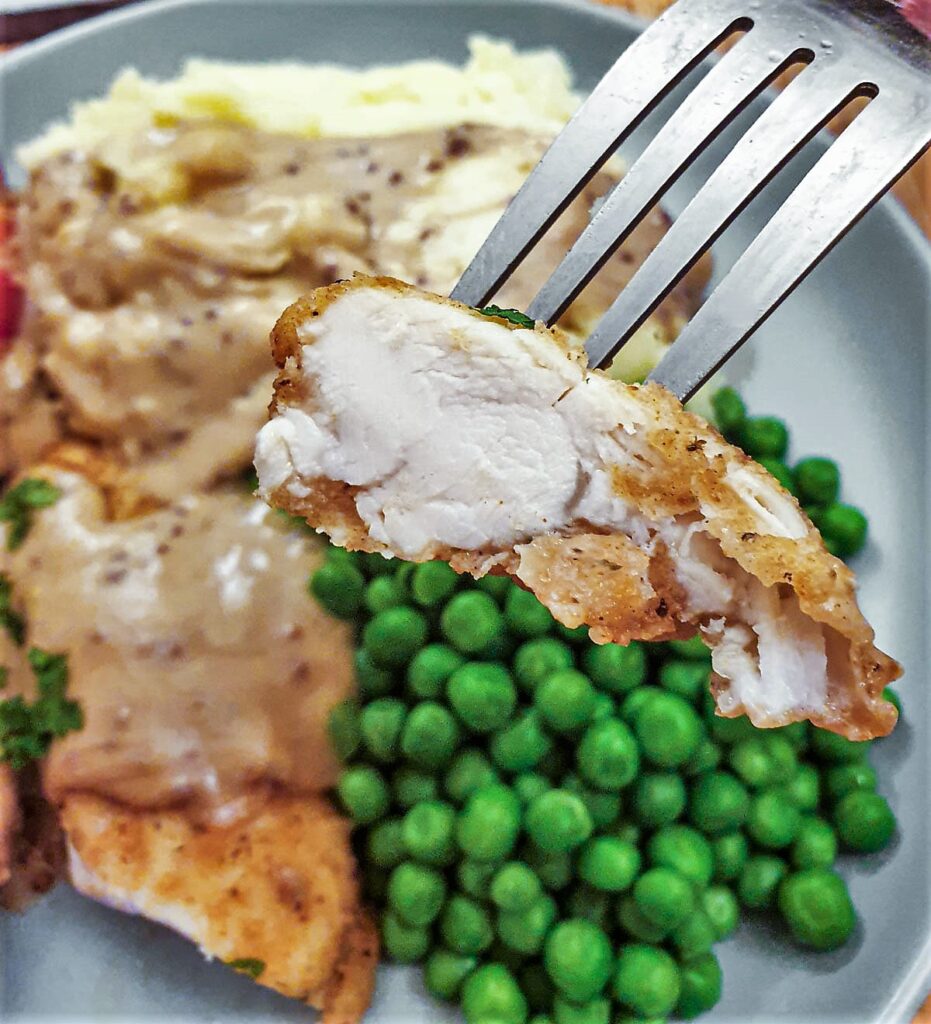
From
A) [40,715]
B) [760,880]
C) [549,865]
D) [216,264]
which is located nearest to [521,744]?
[549,865]

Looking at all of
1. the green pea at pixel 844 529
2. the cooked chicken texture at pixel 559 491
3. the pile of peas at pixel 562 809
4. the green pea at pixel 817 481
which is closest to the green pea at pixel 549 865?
the pile of peas at pixel 562 809

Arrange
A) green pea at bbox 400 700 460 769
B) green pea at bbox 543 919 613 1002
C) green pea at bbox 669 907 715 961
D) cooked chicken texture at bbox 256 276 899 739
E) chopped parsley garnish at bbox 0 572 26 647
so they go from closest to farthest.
A: 1. cooked chicken texture at bbox 256 276 899 739
2. green pea at bbox 543 919 613 1002
3. green pea at bbox 669 907 715 961
4. green pea at bbox 400 700 460 769
5. chopped parsley garnish at bbox 0 572 26 647

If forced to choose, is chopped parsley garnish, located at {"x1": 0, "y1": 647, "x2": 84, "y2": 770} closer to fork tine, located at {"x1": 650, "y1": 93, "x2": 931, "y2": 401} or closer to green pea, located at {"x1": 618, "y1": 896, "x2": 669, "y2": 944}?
green pea, located at {"x1": 618, "y1": 896, "x2": 669, "y2": 944}

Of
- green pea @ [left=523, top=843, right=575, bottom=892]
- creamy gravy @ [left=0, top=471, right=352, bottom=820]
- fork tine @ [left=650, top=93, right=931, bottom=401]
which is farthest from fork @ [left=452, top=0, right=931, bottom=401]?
green pea @ [left=523, top=843, right=575, bottom=892]

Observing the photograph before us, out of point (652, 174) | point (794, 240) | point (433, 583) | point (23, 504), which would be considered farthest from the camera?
point (23, 504)

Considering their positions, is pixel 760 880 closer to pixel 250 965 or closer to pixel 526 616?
pixel 526 616

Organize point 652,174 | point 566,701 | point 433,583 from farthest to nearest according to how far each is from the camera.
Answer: point 433,583 → point 566,701 → point 652,174
